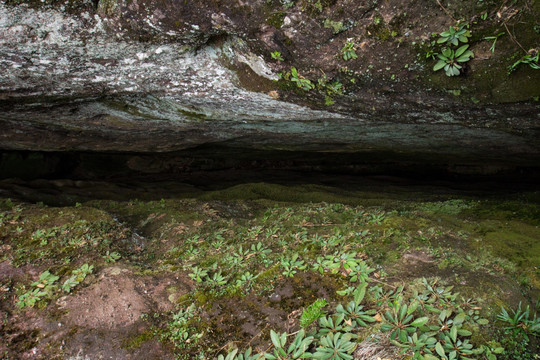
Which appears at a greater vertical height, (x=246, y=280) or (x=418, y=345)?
(x=418, y=345)

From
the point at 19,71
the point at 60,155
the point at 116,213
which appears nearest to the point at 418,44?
the point at 19,71

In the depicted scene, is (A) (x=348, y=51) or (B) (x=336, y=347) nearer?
(B) (x=336, y=347)

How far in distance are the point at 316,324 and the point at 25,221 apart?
11.3 feet

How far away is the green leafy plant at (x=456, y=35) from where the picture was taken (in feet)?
7.30

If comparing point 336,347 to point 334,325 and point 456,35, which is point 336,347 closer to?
point 334,325

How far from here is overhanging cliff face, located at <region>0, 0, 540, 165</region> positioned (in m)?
2.44

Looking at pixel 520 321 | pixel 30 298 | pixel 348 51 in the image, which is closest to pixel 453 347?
pixel 520 321

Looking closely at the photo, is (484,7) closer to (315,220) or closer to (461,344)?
(461,344)

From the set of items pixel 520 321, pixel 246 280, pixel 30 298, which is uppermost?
pixel 520 321

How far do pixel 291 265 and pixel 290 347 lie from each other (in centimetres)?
81

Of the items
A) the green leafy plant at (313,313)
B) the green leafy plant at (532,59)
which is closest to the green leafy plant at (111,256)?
the green leafy plant at (313,313)

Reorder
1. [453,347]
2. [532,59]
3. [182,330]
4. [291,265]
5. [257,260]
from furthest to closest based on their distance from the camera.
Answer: [257,260] < [291,265] < [182,330] < [532,59] < [453,347]

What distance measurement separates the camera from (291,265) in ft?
9.31

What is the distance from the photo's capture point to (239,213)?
15.1ft
